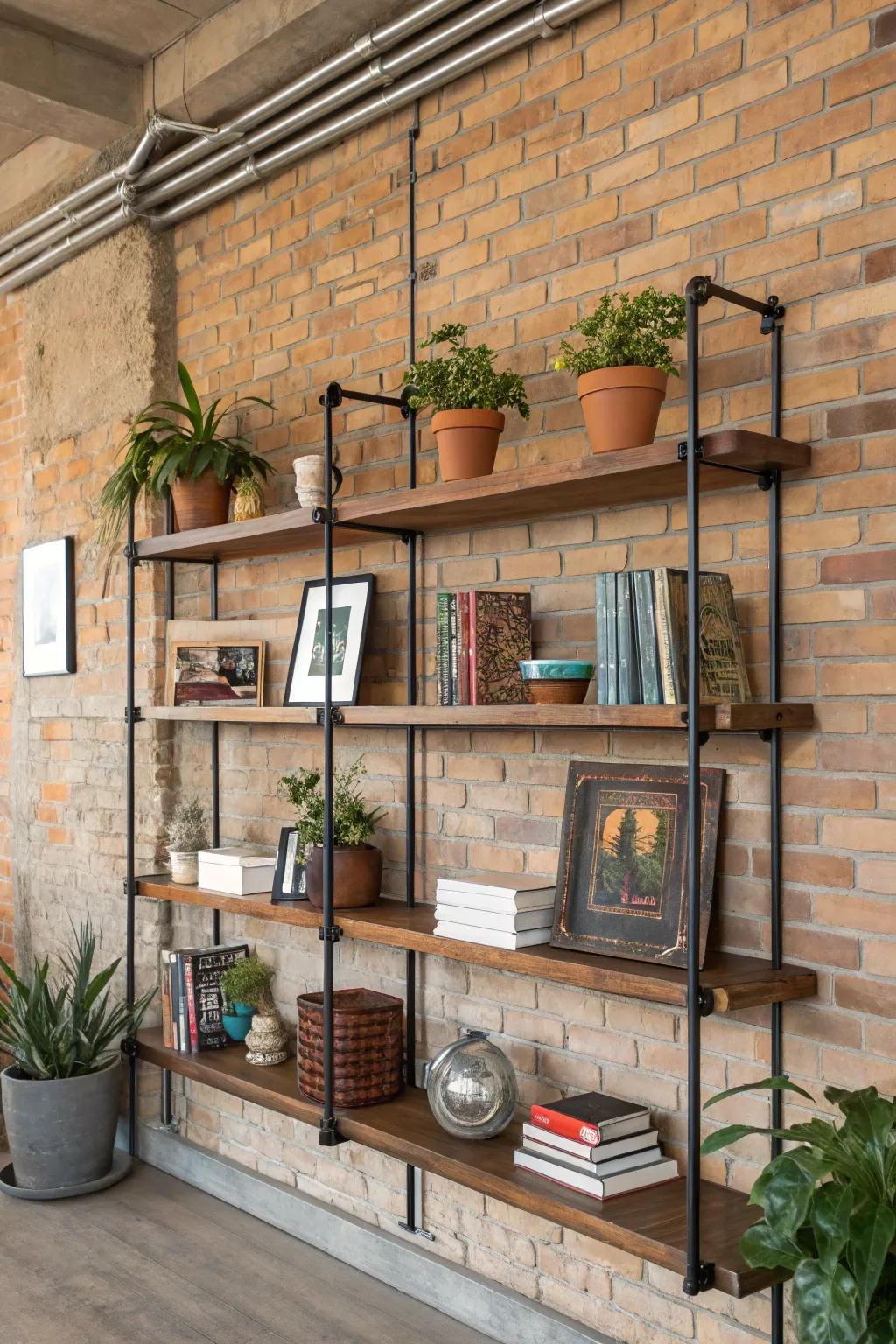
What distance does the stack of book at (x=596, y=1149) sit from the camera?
212 centimetres

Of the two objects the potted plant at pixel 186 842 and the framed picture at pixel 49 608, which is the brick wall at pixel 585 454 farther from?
the framed picture at pixel 49 608

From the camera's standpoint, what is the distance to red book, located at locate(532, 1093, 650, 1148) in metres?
2.13

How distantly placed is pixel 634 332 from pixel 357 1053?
1596 millimetres

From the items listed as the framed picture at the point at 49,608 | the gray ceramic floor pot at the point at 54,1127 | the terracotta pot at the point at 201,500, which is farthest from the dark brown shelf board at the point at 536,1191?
the framed picture at the point at 49,608

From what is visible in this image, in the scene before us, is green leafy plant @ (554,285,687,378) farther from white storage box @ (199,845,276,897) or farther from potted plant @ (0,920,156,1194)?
potted plant @ (0,920,156,1194)

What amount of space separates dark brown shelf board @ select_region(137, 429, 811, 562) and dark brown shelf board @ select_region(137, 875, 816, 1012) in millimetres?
846

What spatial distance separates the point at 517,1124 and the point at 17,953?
237cm

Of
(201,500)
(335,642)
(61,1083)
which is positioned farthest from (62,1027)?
(201,500)

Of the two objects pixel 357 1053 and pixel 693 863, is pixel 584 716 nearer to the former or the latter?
pixel 693 863

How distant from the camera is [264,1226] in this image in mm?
3076

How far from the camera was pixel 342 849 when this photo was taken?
273 cm

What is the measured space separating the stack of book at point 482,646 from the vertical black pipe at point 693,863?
58cm

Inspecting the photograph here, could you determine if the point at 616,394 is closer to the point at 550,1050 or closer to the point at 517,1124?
the point at 550,1050

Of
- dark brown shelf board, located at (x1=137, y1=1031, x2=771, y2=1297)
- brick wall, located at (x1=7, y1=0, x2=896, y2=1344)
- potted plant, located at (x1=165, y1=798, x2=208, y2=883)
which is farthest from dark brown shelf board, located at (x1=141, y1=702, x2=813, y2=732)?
Result: dark brown shelf board, located at (x1=137, y1=1031, x2=771, y2=1297)
